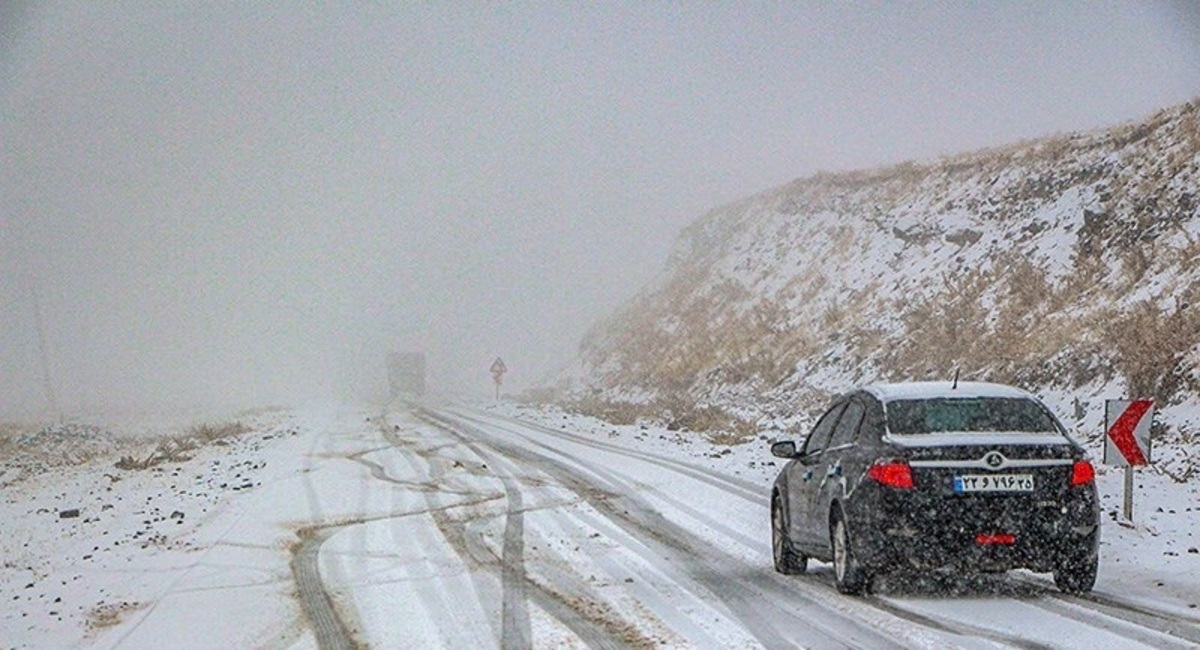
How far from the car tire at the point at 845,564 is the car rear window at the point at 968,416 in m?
0.84

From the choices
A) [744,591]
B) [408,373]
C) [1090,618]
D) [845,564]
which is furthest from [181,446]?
[408,373]

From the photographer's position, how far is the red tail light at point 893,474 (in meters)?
6.59

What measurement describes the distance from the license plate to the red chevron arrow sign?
11.5 ft

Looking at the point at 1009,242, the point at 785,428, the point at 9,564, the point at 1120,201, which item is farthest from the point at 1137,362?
the point at 9,564

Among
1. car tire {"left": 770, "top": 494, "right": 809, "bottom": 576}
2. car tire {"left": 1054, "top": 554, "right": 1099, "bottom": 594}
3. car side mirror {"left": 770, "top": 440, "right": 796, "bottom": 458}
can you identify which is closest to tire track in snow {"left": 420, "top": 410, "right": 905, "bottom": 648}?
car tire {"left": 770, "top": 494, "right": 809, "bottom": 576}

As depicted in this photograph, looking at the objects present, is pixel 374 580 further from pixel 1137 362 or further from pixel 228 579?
pixel 1137 362

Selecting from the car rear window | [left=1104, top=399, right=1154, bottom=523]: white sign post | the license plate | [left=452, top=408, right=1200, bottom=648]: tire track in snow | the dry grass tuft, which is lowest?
the dry grass tuft

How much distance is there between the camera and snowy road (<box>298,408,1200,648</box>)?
5859 mm

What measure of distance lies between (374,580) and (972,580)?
15.8ft

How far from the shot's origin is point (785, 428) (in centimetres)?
2269

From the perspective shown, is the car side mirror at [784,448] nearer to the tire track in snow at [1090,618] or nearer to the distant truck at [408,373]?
the tire track in snow at [1090,618]

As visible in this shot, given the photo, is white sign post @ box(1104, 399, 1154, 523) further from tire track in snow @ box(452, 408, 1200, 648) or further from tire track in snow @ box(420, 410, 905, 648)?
tire track in snow @ box(420, 410, 905, 648)

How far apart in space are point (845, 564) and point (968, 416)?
4.91ft

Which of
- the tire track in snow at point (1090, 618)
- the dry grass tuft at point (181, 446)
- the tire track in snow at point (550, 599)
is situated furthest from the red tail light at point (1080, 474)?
the dry grass tuft at point (181, 446)
